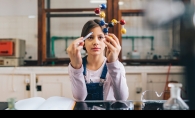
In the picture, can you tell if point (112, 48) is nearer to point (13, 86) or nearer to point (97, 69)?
point (97, 69)

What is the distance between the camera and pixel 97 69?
1.14m

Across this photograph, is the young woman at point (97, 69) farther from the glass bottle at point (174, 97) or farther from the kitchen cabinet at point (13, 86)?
the kitchen cabinet at point (13, 86)

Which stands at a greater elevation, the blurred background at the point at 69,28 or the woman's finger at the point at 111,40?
the blurred background at the point at 69,28

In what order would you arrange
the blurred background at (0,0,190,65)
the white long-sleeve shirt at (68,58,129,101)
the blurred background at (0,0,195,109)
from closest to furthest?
the white long-sleeve shirt at (68,58,129,101), the blurred background at (0,0,195,109), the blurred background at (0,0,190,65)

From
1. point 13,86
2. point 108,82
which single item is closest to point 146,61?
point 13,86

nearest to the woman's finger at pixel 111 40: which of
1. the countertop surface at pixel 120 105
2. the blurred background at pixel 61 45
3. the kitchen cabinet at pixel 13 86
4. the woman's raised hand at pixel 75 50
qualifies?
the woman's raised hand at pixel 75 50

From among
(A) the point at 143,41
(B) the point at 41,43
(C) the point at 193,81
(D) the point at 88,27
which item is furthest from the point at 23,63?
(C) the point at 193,81

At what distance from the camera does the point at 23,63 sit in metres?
2.61

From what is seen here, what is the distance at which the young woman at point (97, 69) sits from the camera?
0.91 metres

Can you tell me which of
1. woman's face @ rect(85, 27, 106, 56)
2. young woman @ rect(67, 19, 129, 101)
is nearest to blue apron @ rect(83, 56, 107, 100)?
young woman @ rect(67, 19, 129, 101)

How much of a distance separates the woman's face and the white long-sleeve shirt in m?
0.12

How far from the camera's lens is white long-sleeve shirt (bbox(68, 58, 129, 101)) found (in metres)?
0.96

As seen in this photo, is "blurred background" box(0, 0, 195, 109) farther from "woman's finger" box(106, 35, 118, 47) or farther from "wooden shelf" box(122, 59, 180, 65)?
"woman's finger" box(106, 35, 118, 47)

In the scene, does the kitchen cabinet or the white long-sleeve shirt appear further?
the kitchen cabinet
